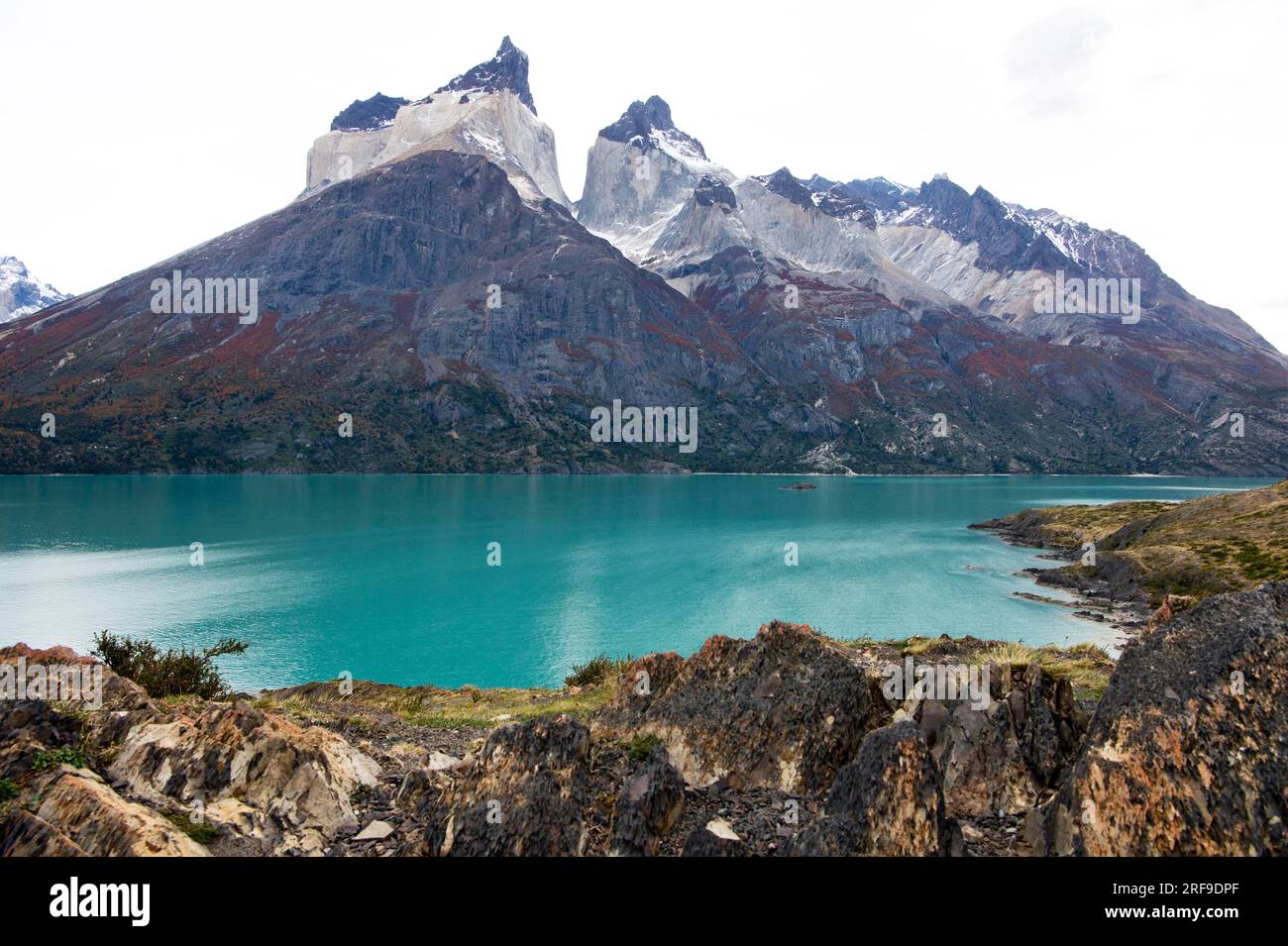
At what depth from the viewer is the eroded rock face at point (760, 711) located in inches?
523

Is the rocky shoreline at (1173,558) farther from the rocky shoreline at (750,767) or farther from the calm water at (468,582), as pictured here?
the rocky shoreline at (750,767)

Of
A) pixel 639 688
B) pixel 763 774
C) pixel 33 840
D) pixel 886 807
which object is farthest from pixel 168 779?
pixel 886 807

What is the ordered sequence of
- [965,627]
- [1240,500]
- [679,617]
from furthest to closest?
1. [1240,500]
2. [679,617]
3. [965,627]

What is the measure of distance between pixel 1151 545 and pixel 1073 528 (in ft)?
101

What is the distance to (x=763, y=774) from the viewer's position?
13.1m

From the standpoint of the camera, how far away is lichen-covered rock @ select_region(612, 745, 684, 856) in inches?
425

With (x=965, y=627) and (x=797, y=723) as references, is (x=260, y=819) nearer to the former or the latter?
(x=797, y=723)

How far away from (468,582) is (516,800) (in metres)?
66.0

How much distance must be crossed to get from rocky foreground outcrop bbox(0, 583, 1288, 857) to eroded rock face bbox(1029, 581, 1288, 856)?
28 millimetres

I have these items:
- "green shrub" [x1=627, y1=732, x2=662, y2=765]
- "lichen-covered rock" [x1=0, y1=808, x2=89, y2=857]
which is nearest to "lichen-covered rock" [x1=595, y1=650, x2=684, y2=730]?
"green shrub" [x1=627, y1=732, x2=662, y2=765]

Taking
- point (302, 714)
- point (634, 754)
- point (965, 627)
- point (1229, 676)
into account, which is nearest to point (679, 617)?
point (965, 627)

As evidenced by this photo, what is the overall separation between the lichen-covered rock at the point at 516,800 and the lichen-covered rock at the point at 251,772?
2.02m

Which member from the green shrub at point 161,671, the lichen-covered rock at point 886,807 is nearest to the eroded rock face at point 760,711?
the lichen-covered rock at point 886,807
